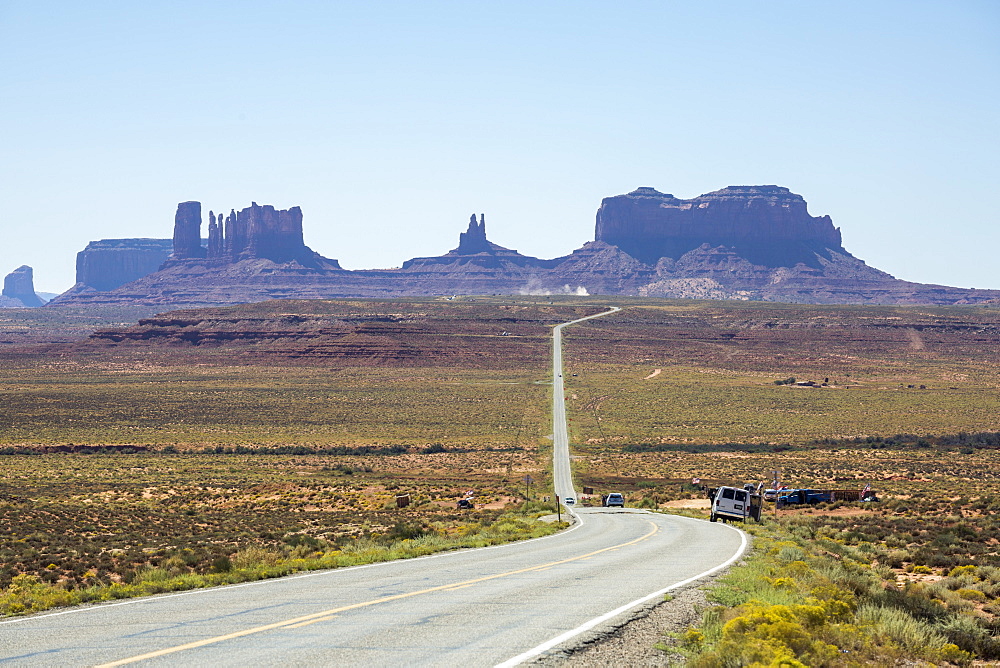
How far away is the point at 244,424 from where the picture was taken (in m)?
76.4

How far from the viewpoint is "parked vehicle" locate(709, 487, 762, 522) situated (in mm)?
32594

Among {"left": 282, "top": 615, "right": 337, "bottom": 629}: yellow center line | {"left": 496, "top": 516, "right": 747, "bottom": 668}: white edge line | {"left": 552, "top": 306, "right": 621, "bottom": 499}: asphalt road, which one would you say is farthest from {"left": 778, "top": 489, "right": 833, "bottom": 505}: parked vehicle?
{"left": 282, "top": 615, "right": 337, "bottom": 629}: yellow center line

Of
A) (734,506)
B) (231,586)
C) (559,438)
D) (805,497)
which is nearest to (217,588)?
(231,586)

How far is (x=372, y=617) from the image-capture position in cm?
1080

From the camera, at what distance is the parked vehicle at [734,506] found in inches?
1283

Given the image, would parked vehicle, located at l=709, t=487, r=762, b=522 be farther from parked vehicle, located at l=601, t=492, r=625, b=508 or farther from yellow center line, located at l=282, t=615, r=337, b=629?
yellow center line, located at l=282, t=615, r=337, b=629

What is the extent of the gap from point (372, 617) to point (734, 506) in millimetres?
24256

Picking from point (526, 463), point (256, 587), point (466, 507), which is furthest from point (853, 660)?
point (526, 463)

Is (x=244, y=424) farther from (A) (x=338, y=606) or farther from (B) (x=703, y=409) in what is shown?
(A) (x=338, y=606)

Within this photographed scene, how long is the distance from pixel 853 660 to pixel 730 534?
1667cm

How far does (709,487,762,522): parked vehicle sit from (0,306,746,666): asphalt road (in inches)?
599

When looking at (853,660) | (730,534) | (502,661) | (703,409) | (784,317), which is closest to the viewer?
(502,661)

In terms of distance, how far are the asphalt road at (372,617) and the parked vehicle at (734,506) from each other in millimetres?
15206

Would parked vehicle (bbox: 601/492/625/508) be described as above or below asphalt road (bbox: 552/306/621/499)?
above
